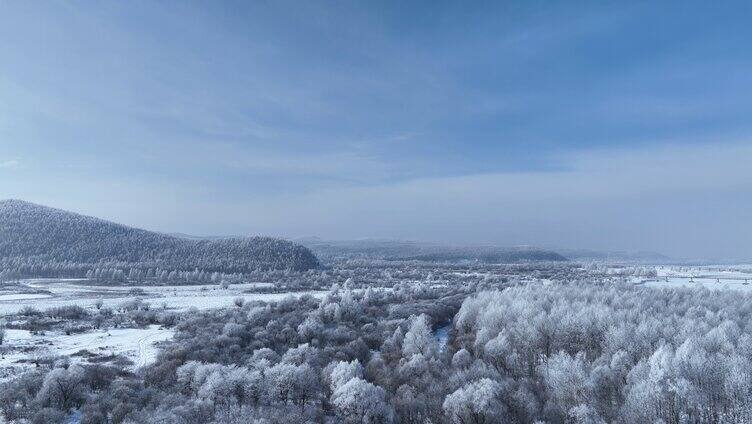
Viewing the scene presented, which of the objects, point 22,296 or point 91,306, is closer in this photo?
point 91,306

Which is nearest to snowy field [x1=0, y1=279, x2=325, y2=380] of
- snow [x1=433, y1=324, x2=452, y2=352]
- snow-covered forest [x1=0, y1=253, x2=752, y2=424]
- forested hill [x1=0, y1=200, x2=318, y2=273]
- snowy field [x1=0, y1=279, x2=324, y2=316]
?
snowy field [x1=0, y1=279, x2=324, y2=316]

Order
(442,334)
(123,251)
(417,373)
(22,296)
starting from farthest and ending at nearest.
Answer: (123,251) < (22,296) < (442,334) < (417,373)

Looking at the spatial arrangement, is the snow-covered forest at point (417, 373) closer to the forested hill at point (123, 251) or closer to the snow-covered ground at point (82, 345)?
the snow-covered ground at point (82, 345)

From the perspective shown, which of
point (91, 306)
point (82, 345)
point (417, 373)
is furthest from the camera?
point (91, 306)

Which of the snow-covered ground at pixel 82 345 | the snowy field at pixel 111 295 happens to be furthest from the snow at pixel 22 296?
the snow-covered ground at pixel 82 345

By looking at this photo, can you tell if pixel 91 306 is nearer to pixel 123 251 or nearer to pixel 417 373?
pixel 417 373

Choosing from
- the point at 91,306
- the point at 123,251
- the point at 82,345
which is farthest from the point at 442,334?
the point at 123,251

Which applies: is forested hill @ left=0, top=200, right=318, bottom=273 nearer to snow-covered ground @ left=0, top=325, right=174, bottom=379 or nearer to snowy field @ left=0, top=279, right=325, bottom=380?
snowy field @ left=0, top=279, right=325, bottom=380
